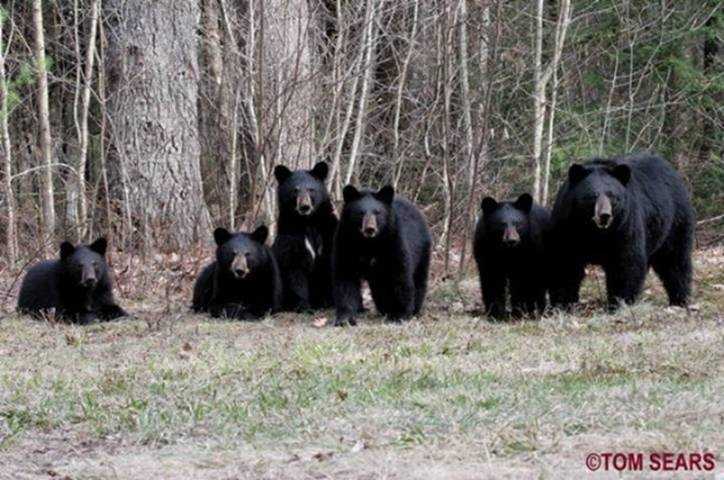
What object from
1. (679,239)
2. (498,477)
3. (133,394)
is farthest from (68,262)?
(498,477)

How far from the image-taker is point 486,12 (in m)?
17.3

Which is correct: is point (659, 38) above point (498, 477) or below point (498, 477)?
above

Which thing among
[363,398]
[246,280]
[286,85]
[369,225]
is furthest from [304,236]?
[363,398]

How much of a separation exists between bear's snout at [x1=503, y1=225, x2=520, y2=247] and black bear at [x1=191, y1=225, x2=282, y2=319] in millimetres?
2541

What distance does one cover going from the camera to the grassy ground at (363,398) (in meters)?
Result: 6.54

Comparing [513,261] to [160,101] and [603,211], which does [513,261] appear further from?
[160,101]

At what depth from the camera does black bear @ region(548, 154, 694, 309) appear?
12289 millimetres

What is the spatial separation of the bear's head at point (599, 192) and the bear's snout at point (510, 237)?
59cm

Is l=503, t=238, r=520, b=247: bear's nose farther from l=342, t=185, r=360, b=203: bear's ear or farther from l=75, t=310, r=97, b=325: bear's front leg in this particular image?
l=75, t=310, r=97, b=325: bear's front leg

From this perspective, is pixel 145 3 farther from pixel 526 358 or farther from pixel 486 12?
pixel 526 358

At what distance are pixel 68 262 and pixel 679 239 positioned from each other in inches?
244

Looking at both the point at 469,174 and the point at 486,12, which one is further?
the point at 486,12

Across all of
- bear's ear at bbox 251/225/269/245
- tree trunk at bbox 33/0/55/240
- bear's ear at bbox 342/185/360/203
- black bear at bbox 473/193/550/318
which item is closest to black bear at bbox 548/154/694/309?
black bear at bbox 473/193/550/318

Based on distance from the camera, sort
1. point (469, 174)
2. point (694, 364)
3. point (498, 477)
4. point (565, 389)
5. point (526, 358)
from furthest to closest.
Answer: point (469, 174), point (526, 358), point (694, 364), point (565, 389), point (498, 477)
